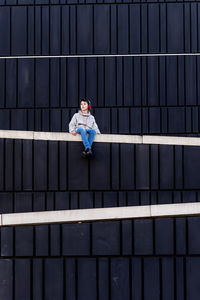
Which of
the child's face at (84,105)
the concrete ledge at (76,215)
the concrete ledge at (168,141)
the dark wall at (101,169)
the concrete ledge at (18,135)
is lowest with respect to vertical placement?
the concrete ledge at (76,215)

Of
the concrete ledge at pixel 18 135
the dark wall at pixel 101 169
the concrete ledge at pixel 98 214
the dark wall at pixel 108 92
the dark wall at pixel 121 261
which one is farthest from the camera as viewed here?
the dark wall at pixel 108 92

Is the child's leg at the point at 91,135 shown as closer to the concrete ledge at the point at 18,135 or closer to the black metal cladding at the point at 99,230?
the black metal cladding at the point at 99,230

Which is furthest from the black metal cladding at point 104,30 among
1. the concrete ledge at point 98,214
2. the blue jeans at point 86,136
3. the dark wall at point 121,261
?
the dark wall at point 121,261

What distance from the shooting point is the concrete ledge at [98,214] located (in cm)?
1330

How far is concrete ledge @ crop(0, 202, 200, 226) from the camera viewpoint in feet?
43.6

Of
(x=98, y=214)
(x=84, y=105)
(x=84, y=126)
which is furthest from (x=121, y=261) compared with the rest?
(x=84, y=105)

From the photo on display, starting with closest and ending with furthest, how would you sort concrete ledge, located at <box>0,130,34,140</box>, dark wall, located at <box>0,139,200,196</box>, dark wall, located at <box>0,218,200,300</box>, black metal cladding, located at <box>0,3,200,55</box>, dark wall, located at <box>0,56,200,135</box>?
dark wall, located at <box>0,218,200,300</box> → dark wall, located at <box>0,139,200,196</box> → concrete ledge, located at <box>0,130,34,140</box> → dark wall, located at <box>0,56,200,135</box> → black metal cladding, located at <box>0,3,200,55</box>

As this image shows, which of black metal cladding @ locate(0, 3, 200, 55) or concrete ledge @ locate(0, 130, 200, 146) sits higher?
black metal cladding @ locate(0, 3, 200, 55)

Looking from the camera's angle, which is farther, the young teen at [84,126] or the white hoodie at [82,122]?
the white hoodie at [82,122]

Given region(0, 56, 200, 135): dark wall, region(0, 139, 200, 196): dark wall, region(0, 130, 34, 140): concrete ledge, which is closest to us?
region(0, 139, 200, 196): dark wall

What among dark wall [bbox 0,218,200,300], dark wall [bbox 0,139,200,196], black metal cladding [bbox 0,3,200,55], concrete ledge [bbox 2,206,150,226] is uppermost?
black metal cladding [bbox 0,3,200,55]

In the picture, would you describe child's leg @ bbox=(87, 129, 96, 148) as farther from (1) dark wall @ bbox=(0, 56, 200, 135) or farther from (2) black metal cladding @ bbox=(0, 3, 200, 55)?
(2) black metal cladding @ bbox=(0, 3, 200, 55)

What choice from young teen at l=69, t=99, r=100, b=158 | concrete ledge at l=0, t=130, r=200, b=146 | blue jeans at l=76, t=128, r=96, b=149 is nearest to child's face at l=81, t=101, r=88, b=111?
young teen at l=69, t=99, r=100, b=158

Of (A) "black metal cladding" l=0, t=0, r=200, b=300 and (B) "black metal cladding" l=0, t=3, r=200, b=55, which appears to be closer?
(A) "black metal cladding" l=0, t=0, r=200, b=300
